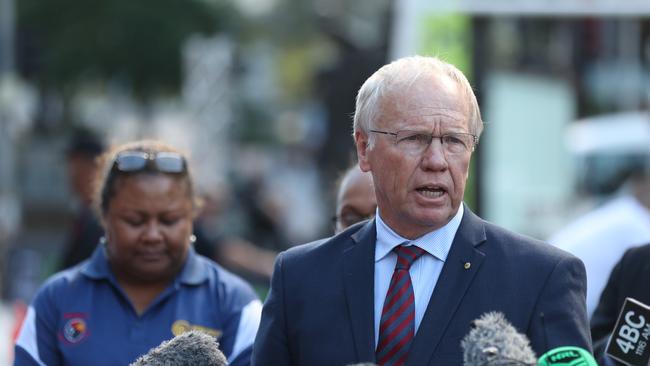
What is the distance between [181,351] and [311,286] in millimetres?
446

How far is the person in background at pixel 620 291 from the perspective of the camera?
4.29 m

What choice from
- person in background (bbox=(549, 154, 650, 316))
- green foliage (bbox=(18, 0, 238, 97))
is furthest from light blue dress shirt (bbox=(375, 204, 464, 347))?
green foliage (bbox=(18, 0, 238, 97))

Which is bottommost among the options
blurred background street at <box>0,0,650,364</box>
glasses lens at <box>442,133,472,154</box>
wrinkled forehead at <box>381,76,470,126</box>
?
blurred background street at <box>0,0,650,364</box>

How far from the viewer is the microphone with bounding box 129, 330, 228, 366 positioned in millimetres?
3434

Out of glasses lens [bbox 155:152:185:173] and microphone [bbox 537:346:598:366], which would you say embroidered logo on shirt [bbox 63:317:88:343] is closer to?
glasses lens [bbox 155:152:185:173]

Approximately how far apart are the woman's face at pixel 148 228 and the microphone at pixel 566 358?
6.80 ft

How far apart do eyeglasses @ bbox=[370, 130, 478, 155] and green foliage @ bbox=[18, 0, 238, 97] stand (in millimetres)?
31980

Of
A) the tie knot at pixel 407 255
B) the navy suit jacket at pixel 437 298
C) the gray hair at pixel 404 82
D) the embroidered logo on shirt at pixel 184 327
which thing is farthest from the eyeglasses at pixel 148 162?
the tie knot at pixel 407 255

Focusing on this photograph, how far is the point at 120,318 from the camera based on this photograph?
15.3ft

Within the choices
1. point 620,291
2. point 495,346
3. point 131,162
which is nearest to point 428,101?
point 495,346

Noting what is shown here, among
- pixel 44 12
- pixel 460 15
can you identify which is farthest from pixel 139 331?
pixel 44 12

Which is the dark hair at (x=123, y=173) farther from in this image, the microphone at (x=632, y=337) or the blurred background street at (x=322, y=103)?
the microphone at (x=632, y=337)

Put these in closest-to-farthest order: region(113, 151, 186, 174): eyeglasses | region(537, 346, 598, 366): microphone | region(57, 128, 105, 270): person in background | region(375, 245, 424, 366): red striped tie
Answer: region(537, 346, 598, 366): microphone, region(375, 245, 424, 366): red striped tie, region(113, 151, 186, 174): eyeglasses, region(57, 128, 105, 270): person in background

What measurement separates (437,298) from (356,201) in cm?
175
